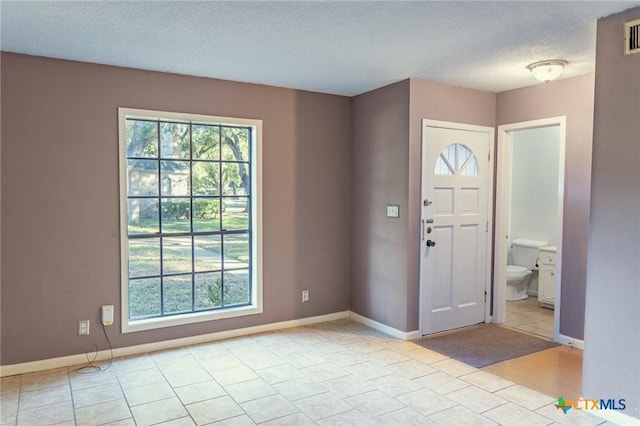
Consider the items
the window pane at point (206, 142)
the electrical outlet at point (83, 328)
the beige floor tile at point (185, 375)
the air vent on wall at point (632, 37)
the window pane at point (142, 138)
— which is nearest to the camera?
the air vent on wall at point (632, 37)

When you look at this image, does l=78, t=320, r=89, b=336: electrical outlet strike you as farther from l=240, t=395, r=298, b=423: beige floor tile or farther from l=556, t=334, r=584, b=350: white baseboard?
l=556, t=334, r=584, b=350: white baseboard

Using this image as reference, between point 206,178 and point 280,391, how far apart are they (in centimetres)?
205

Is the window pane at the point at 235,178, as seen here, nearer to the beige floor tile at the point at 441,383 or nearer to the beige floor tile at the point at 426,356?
the beige floor tile at the point at 426,356

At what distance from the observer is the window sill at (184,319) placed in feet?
12.1

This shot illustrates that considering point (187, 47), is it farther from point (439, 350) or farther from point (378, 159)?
point (439, 350)

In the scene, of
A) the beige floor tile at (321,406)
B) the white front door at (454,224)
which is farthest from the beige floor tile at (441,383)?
the white front door at (454,224)

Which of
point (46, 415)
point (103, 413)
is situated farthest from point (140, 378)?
point (46, 415)

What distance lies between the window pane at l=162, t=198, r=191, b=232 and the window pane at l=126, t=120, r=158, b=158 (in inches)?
17.7

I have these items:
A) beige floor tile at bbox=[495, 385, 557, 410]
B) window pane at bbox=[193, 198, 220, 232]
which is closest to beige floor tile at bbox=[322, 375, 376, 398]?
beige floor tile at bbox=[495, 385, 557, 410]

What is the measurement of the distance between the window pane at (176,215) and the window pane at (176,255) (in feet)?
0.33

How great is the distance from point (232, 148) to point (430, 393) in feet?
9.01

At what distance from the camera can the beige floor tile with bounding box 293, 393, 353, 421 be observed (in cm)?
266

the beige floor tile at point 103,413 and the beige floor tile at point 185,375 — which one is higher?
the beige floor tile at point 185,375

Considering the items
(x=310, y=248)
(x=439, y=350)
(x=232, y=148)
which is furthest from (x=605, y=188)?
(x=232, y=148)
